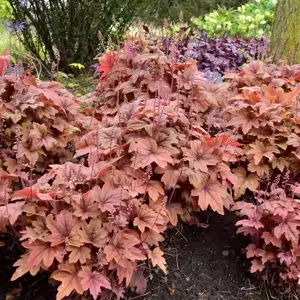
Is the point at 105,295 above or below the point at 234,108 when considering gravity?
below

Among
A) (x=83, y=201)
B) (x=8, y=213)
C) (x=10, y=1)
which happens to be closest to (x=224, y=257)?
(x=83, y=201)

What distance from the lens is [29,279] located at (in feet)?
8.30

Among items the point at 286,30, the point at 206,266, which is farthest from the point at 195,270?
the point at 286,30

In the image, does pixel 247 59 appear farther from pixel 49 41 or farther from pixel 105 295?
pixel 105 295

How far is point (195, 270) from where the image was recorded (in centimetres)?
276

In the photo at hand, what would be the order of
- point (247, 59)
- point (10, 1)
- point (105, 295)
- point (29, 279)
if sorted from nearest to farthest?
point (105, 295), point (29, 279), point (247, 59), point (10, 1)

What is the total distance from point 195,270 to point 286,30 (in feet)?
9.53

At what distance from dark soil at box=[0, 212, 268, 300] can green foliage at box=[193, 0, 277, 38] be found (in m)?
4.14

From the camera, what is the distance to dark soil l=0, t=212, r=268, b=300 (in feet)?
8.28

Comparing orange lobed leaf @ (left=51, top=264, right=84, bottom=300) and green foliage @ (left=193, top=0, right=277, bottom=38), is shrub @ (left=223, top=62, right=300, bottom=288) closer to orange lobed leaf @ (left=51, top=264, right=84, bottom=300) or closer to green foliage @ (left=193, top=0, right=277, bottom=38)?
orange lobed leaf @ (left=51, top=264, right=84, bottom=300)

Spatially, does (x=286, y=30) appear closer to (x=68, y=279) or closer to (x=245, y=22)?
(x=245, y=22)

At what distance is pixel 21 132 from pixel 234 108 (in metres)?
1.35

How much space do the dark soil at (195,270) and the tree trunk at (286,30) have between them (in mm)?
2309

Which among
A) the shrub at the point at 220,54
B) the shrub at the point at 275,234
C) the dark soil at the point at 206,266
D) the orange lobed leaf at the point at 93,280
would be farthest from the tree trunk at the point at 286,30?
the orange lobed leaf at the point at 93,280
